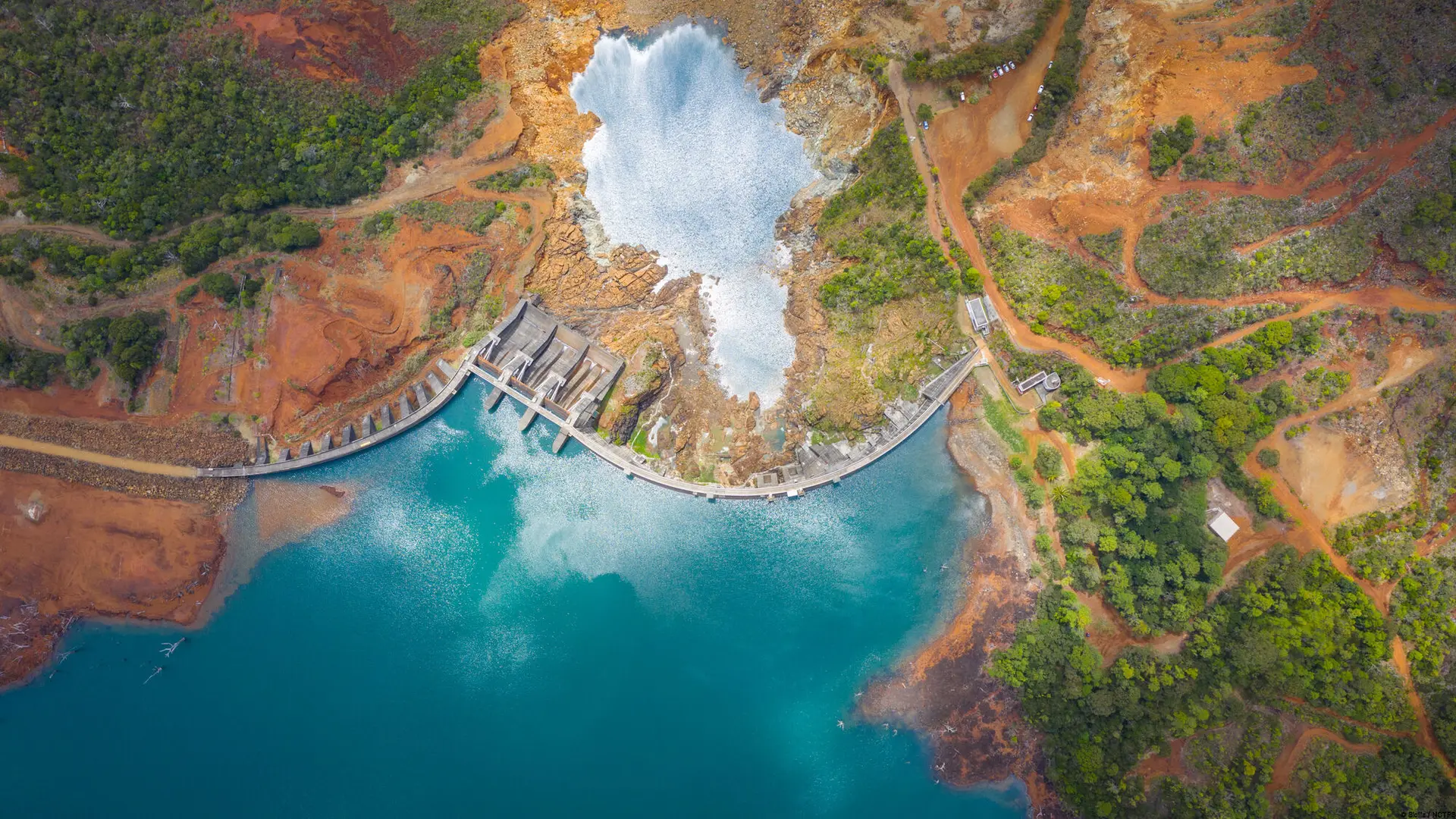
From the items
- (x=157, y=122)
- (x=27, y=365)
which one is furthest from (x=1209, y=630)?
(x=27, y=365)

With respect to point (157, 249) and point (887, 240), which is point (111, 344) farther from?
point (887, 240)

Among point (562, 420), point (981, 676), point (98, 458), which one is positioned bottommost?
point (981, 676)

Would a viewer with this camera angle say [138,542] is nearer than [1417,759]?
No

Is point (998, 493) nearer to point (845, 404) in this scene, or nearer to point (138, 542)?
point (845, 404)

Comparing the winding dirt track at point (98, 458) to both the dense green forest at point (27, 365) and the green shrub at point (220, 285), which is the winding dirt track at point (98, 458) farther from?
the green shrub at point (220, 285)

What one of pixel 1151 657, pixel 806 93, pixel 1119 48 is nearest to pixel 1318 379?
pixel 1151 657
